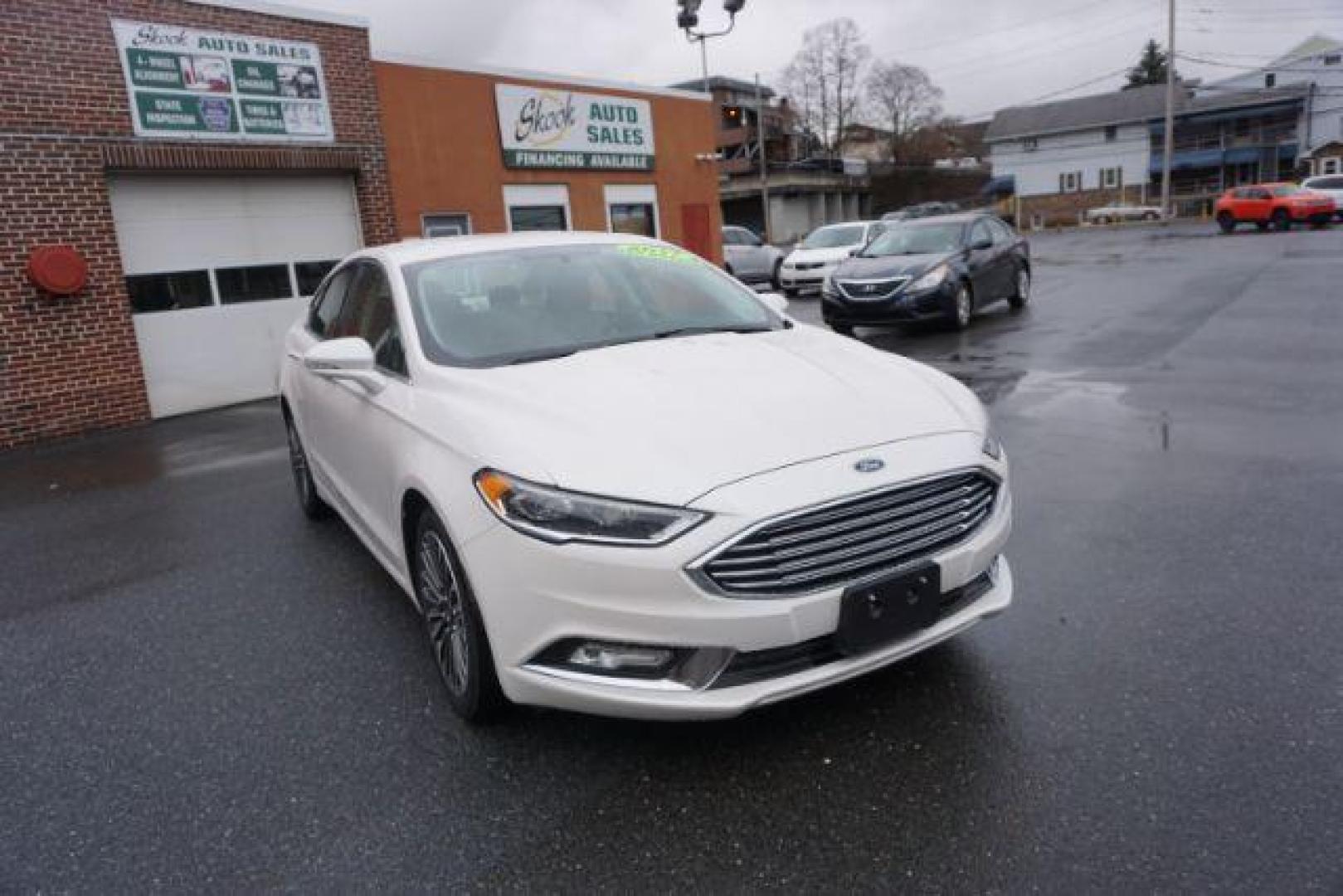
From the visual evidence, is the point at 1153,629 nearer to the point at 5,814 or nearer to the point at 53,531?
the point at 5,814

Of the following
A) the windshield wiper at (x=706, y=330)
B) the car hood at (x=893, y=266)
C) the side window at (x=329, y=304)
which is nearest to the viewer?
the windshield wiper at (x=706, y=330)

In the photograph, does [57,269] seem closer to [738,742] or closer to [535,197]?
[535,197]

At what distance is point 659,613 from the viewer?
2.43 meters

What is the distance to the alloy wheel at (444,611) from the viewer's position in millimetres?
2967

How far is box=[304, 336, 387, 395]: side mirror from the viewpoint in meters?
3.50

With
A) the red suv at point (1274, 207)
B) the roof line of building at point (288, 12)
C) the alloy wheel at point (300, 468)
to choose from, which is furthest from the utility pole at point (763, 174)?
the alloy wheel at point (300, 468)

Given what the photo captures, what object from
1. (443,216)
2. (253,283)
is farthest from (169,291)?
(443,216)

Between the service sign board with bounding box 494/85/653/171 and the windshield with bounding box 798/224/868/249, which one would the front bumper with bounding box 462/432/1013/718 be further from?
the windshield with bounding box 798/224/868/249

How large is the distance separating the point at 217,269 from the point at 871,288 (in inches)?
315

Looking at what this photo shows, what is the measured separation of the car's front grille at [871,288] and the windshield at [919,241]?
1.01 metres

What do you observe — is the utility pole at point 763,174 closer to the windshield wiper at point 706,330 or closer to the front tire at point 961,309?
the front tire at point 961,309

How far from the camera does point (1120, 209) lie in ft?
165

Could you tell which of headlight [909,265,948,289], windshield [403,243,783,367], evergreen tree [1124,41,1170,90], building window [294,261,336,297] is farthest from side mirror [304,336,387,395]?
evergreen tree [1124,41,1170,90]

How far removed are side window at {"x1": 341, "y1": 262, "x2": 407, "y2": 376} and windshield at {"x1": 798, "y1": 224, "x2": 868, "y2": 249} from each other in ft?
54.9
